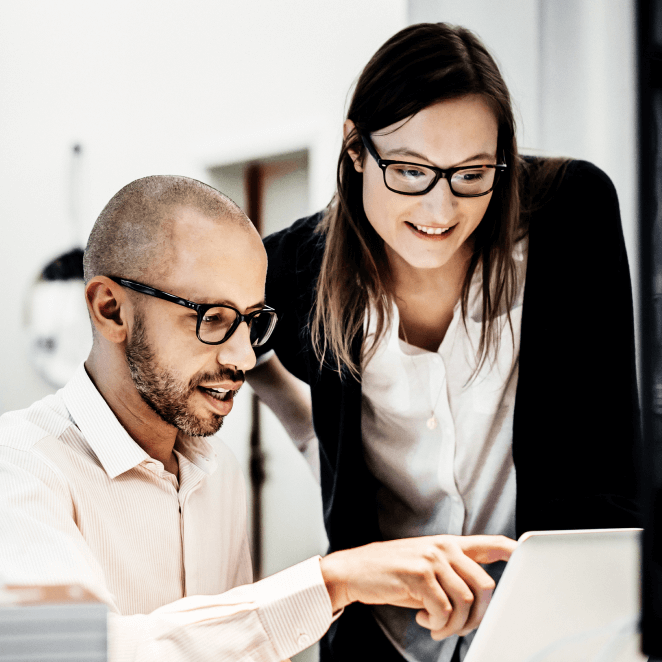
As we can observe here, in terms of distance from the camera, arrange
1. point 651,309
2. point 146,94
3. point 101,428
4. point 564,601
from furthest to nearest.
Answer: point 146,94, point 101,428, point 564,601, point 651,309

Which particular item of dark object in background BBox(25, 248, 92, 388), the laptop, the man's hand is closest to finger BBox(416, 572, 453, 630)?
the man's hand

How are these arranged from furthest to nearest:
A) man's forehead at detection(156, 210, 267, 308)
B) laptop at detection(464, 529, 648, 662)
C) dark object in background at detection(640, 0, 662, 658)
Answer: man's forehead at detection(156, 210, 267, 308), laptop at detection(464, 529, 648, 662), dark object in background at detection(640, 0, 662, 658)

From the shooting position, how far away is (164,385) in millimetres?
871

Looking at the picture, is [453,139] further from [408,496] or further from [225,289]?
[408,496]

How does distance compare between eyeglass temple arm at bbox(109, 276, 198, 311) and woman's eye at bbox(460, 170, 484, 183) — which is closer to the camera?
eyeglass temple arm at bbox(109, 276, 198, 311)

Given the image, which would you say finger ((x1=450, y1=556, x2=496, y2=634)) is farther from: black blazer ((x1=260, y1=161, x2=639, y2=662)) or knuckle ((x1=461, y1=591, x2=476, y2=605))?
black blazer ((x1=260, y1=161, x2=639, y2=662))

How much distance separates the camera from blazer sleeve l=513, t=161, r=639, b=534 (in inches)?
41.5

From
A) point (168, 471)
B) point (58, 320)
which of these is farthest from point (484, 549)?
point (58, 320)

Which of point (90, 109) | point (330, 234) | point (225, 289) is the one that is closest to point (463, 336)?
point (330, 234)

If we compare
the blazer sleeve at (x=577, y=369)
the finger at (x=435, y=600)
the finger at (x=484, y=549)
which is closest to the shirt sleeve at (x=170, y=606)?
the finger at (x=435, y=600)

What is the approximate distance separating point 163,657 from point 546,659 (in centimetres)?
41

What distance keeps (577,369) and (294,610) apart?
61cm

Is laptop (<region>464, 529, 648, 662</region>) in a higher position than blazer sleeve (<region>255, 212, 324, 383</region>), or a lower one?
lower

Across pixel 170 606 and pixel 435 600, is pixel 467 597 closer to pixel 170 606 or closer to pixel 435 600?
pixel 435 600
